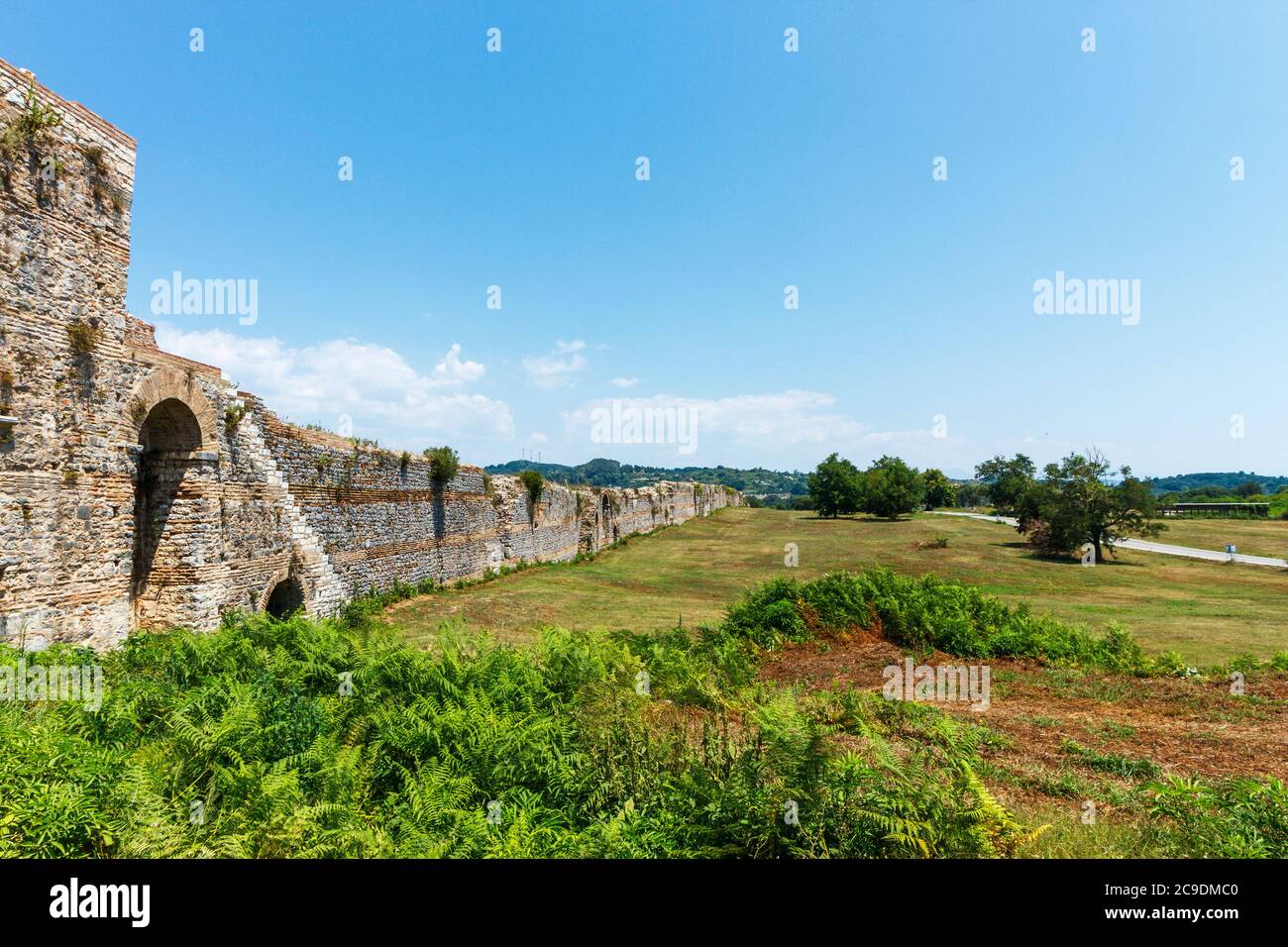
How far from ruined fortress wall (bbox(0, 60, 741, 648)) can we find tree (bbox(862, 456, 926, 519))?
61.4 m

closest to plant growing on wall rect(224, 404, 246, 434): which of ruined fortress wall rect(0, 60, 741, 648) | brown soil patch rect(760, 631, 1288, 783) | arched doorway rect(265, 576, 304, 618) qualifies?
ruined fortress wall rect(0, 60, 741, 648)

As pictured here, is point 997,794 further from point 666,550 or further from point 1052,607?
point 666,550

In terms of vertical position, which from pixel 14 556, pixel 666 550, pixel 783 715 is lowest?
pixel 666 550

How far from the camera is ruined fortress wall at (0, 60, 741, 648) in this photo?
30.0 ft

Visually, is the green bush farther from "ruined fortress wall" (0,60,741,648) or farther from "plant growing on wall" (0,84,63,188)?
"plant growing on wall" (0,84,63,188)

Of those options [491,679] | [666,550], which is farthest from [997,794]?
[666,550]

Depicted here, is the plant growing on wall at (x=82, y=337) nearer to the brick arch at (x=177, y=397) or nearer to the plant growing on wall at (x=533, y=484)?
the brick arch at (x=177, y=397)

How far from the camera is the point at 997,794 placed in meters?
6.06

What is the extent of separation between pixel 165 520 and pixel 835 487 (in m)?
70.7

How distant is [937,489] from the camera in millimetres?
98438

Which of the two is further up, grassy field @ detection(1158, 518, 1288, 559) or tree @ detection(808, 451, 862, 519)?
tree @ detection(808, 451, 862, 519)

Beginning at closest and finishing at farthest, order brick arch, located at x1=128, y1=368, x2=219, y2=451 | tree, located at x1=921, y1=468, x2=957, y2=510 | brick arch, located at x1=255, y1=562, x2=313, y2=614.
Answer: brick arch, located at x1=128, y1=368, x2=219, y2=451 < brick arch, located at x1=255, y1=562, x2=313, y2=614 < tree, located at x1=921, y1=468, x2=957, y2=510

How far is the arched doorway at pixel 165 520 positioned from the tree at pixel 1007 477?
247 ft
